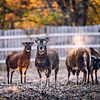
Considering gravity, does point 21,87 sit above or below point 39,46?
below

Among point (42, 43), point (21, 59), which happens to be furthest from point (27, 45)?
point (42, 43)

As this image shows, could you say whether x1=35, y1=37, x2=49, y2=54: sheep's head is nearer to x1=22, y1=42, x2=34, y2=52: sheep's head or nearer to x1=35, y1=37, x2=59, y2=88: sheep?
x1=35, y1=37, x2=59, y2=88: sheep

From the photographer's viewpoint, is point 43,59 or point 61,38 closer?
point 43,59

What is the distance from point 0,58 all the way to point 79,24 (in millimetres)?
4833

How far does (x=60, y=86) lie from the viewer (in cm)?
1438

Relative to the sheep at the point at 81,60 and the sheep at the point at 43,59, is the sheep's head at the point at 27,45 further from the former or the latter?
the sheep at the point at 81,60

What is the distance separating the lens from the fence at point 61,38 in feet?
76.0

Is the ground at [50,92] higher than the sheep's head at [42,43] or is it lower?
lower

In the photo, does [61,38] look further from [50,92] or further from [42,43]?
[50,92]

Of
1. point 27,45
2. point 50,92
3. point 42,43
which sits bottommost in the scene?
point 50,92

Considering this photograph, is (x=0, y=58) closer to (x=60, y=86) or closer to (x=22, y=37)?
(x=22, y=37)

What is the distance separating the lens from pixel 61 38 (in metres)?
23.3

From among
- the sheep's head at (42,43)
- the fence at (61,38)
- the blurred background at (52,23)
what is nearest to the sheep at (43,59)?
the sheep's head at (42,43)

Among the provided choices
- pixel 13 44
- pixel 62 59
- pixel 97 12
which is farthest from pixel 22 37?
pixel 97 12
